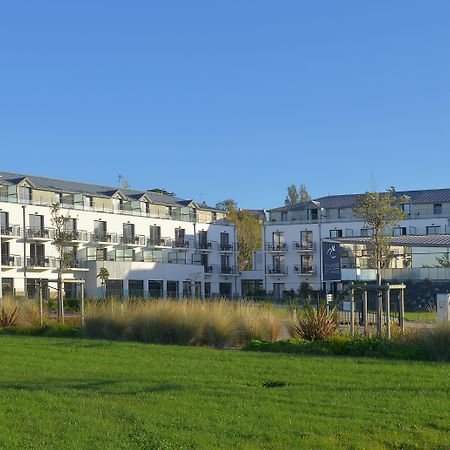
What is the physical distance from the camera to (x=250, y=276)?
8069 cm

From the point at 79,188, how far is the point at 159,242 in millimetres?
9000

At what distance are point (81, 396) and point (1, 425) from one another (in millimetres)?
1732

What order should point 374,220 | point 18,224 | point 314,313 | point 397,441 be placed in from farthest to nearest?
1. point 18,224
2. point 374,220
3. point 314,313
4. point 397,441

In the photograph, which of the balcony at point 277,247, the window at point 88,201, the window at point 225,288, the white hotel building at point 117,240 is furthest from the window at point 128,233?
the balcony at point 277,247

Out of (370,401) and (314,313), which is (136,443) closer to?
(370,401)

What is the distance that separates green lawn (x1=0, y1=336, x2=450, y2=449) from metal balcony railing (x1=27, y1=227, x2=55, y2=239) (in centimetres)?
4863

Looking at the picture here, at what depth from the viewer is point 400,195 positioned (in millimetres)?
76500

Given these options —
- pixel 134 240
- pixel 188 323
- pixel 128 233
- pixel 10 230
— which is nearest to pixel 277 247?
pixel 134 240

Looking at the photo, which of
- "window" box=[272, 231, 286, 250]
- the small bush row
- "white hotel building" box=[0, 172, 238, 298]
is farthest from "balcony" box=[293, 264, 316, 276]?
the small bush row

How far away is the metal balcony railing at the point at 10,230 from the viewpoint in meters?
59.6

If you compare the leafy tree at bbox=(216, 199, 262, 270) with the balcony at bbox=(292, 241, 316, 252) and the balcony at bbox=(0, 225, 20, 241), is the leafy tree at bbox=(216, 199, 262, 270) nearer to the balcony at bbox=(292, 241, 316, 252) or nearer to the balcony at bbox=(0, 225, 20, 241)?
the balcony at bbox=(292, 241, 316, 252)

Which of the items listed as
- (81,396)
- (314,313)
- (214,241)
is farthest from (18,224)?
(81,396)

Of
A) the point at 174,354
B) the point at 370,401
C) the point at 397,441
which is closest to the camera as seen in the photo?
the point at 397,441

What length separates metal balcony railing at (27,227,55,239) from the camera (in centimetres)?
6131
